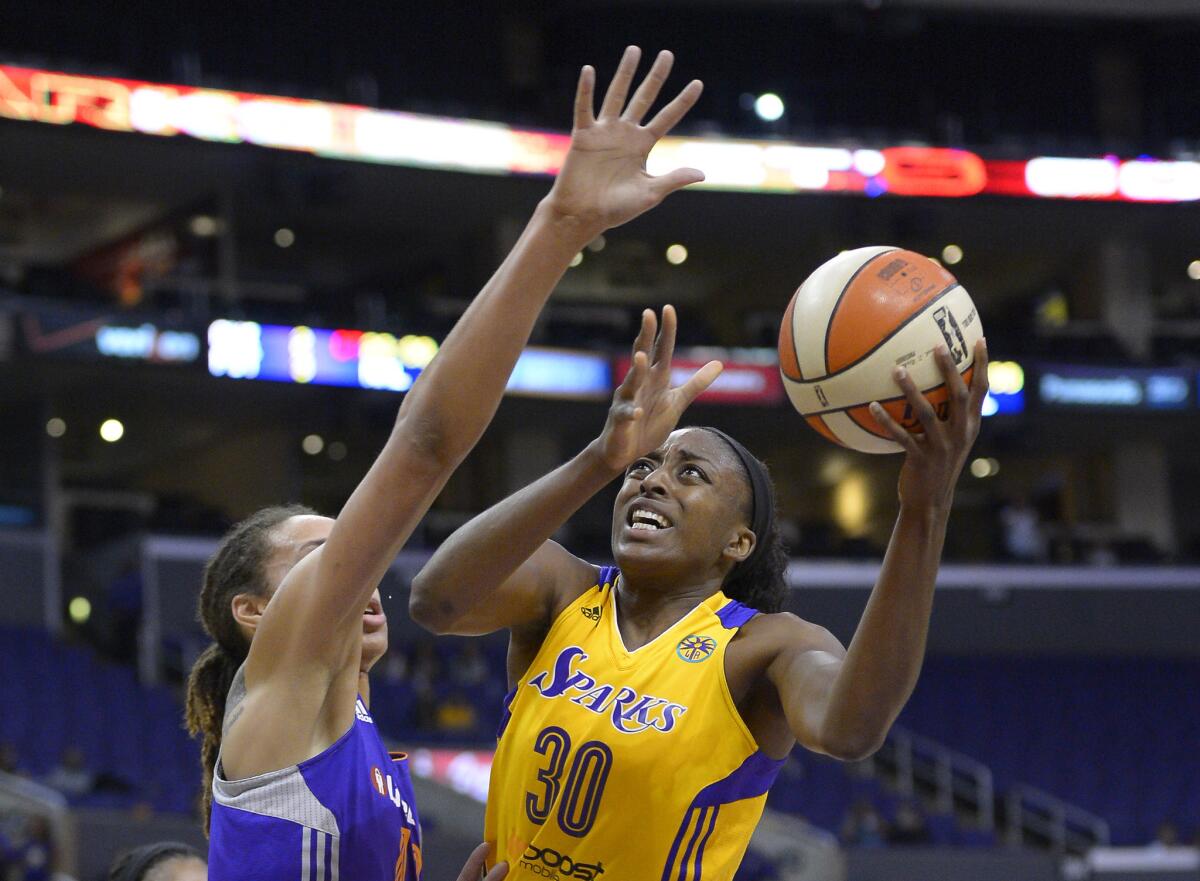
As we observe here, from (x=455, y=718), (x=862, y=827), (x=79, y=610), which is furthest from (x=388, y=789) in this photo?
(x=79, y=610)

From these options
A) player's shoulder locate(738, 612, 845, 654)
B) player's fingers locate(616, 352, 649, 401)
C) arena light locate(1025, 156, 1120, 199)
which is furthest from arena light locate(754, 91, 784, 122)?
player's fingers locate(616, 352, 649, 401)

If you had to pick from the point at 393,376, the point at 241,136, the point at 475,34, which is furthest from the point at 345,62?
the point at 393,376

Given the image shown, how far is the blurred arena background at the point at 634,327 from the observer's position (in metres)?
18.1

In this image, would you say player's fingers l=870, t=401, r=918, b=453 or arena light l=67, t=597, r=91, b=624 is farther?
arena light l=67, t=597, r=91, b=624

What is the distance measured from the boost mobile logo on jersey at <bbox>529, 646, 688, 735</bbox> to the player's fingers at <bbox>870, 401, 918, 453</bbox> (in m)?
0.91

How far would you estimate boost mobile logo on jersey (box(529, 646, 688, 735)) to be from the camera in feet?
11.0

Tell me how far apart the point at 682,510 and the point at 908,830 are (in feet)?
42.7

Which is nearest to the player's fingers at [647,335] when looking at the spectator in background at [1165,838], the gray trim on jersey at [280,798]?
the gray trim on jersey at [280,798]

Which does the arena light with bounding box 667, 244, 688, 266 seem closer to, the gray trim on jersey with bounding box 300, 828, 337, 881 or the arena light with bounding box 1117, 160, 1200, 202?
the arena light with bounding box 1117, 160, 1200, 202

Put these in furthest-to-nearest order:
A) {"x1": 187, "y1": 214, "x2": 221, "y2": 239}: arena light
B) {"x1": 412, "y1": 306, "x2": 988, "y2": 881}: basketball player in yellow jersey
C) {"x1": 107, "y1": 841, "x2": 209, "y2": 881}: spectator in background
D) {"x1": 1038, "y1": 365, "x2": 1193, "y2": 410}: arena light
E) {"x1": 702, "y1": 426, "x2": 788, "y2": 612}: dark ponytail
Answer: {"x1": 187, "y1": 214, "x2": 221, "y2": 239}: arena light → {"x1": 1038, "y1": 365, "x2": 1193, "y2": 410}: arena light → {"x1": 107, "y1": 841, "x2": 209, "y2": 881}: spectator in background → {"x1": 702, "y1": 426, "x2": 788, "y2": 612}: dark ponytail → {"x1": 412, "y1": 306, "x2": 988, "y2": 881}: basketball player in yellow jersey

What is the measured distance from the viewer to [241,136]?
20156 mm

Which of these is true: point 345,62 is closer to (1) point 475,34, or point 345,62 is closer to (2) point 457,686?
(1) point 475,34

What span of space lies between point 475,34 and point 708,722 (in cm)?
2355

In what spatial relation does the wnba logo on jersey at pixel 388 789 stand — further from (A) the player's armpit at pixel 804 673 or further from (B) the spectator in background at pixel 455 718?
(B) the spectator in background at pixel 455 718
